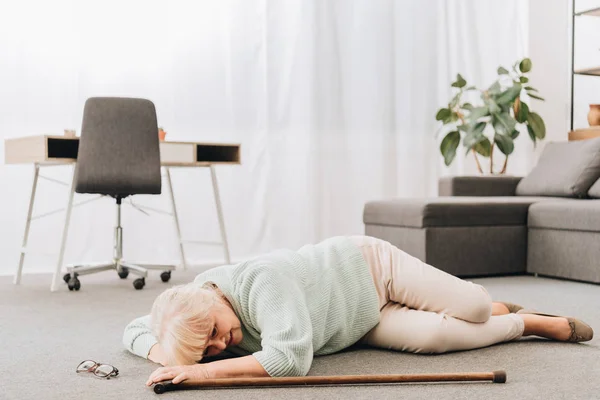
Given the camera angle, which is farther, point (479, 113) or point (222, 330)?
point (479, 113)

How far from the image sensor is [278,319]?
5.25 feet

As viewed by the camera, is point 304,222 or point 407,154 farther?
point 407,154

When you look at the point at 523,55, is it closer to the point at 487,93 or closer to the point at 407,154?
the point at 487,93

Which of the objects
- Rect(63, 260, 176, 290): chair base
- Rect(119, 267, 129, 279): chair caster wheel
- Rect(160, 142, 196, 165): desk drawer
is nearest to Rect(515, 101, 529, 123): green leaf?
Rect(160, 142, 196, 165): desk drawer

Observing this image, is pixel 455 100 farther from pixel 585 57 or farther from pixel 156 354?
pixel 156 354

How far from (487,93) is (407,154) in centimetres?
74

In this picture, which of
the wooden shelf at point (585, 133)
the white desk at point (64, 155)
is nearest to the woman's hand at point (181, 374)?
the white desk at point (64, 155)

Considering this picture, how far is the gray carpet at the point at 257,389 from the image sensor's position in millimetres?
1589

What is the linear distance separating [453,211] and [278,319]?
2282 mm

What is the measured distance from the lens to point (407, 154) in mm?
5359

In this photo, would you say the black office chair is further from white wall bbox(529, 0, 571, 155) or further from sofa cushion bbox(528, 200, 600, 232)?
white wall bbox(529, 0, 571, 155)

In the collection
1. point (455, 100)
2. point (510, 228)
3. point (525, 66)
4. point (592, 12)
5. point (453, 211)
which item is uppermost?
point (592, 12)

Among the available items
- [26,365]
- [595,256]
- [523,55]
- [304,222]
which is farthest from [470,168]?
[26,365]

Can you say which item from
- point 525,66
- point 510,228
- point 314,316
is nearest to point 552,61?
point 525,66
